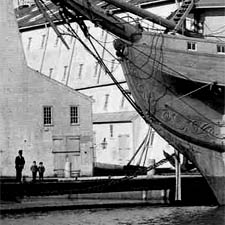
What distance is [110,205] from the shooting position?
37.7 m

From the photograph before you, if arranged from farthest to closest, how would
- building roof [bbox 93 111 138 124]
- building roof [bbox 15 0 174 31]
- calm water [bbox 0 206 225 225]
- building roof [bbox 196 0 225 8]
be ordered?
building roof [bbox 15 0 174 31]
building roof [bbox 93 111 138 124]
building roof [bbox 196 0 225 8]
calm water [bbox 0 206 225 225]

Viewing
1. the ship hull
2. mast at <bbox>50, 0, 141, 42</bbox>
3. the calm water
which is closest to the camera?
the calm water

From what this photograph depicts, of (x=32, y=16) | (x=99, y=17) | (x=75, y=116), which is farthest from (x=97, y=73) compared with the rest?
(x=99, y=17)

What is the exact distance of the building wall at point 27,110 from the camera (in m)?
49.6

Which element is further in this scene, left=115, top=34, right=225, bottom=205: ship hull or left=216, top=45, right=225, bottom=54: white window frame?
left=216, top=45, right=225, bottom=54: white window frame

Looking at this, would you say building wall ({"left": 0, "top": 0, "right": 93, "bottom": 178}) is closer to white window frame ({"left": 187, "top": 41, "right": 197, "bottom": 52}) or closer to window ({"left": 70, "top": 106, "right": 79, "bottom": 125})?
window ({"left": 70, "top": 106, "right": 79, "bottom": 125})

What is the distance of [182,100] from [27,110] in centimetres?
1747

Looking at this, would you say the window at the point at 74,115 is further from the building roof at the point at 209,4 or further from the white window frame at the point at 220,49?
the white window frame at the point at 220,49

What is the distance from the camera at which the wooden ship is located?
34438 mm

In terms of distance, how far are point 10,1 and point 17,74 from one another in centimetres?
436

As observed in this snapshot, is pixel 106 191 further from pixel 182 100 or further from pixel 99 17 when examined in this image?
pixel 99 17

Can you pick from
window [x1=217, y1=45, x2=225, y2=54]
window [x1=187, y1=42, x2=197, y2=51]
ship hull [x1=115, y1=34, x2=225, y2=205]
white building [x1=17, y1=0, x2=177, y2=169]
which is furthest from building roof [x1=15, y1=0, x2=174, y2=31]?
window [x1=187, y1=42, x2=197, y2=51]

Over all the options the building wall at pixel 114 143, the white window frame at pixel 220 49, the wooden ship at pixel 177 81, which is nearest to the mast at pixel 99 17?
the wooden ship at pixel 177 81

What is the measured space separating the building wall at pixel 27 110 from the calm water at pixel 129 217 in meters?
15.4
